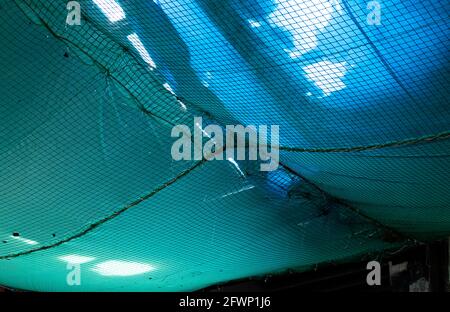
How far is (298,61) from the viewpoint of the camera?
1.73 metres

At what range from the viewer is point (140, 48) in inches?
75.2

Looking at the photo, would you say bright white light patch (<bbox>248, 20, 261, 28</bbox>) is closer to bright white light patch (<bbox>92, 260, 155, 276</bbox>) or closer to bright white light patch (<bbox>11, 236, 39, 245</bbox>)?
bright white light patch (<bbox>11, 236, 39, 245</bbox>)

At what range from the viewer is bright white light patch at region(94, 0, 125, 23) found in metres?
1.71

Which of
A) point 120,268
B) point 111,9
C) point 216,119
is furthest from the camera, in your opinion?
point 120,268

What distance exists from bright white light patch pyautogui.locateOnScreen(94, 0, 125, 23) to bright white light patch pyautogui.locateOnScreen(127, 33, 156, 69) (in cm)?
11

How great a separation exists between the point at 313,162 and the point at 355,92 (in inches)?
24.7

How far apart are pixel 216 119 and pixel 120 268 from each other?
207cm

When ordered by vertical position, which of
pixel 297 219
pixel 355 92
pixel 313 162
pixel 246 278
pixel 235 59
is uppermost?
pixel 235 59

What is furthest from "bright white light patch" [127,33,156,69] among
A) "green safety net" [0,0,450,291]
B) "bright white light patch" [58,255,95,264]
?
"bright white light patch" [58,255,95,264]

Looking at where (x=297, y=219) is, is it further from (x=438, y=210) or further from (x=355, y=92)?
(x=355, y=92)

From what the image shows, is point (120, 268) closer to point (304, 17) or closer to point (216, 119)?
point (216, 119)

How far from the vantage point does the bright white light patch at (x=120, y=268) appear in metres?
3.59

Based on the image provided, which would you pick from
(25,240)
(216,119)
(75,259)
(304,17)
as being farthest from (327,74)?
(75,259)

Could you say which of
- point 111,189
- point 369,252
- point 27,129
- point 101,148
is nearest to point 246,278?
point 369,252
